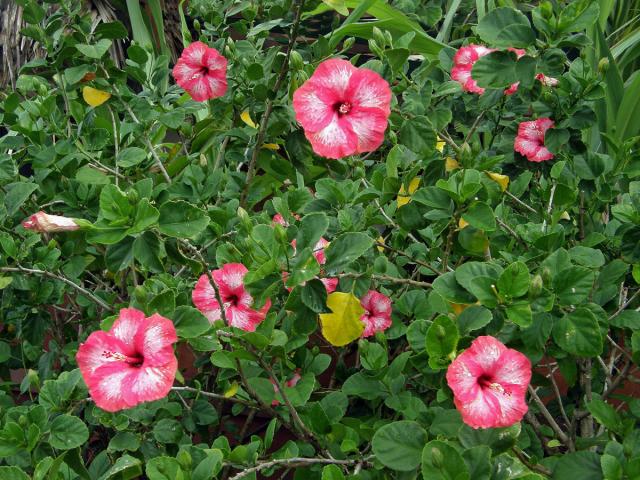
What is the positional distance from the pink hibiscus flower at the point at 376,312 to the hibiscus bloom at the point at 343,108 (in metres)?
0.32

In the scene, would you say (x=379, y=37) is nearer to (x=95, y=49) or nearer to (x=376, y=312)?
(x=376, y=312)

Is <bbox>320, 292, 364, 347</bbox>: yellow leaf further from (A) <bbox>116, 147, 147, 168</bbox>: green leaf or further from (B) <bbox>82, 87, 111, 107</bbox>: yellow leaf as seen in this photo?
(B) <bbox>82, 87, 111, 107</bbox>: yellow leaf

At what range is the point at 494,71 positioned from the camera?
1.29m

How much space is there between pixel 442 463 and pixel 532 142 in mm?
948

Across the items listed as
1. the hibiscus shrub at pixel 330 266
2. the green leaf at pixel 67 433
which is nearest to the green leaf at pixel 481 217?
the hibiscus shrub at pixel 330 266

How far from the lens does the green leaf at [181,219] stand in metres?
1.03

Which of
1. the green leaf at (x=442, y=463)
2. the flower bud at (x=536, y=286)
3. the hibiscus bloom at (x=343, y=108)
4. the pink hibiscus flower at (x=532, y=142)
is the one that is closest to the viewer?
the green leaf at (x=442, y=463)

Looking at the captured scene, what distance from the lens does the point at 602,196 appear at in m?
1.44

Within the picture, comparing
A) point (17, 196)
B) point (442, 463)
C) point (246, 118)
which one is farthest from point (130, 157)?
point (442, 463)

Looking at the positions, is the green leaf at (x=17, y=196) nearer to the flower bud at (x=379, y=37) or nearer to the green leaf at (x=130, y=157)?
the green leaf at (x=130, y=157)

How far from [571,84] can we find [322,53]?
55cm

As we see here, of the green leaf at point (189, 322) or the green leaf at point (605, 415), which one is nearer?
the green leaf at point (189, 322)

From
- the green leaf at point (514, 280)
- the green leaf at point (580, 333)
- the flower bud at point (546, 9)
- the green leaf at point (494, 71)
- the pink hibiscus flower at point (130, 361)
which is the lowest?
the green leaf at point (580, 333)

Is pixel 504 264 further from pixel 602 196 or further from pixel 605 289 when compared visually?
pixel 602 196
